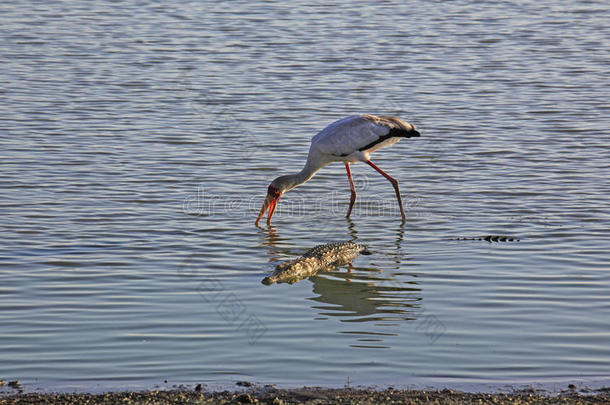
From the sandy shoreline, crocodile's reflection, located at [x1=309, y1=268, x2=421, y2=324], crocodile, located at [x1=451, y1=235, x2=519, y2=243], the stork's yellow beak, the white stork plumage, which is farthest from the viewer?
the white stork plumage

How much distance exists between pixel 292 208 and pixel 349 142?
1.08 m

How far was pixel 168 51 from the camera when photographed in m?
21.9

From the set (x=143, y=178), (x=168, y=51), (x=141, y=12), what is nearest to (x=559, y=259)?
(x=143, y=178)

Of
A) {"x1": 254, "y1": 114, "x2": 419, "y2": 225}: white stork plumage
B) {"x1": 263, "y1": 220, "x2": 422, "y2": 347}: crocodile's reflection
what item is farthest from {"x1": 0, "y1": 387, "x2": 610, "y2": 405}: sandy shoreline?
{"x1": 254, "y1": 114, "x2": 419, "y2": 225}: white stork plumage

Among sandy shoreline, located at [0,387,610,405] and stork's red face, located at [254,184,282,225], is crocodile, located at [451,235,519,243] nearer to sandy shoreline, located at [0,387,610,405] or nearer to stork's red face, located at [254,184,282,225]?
stork's red face, located at [254,184,282,225]

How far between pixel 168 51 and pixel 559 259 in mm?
13918

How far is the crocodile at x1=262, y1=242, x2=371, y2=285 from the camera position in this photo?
8836mm

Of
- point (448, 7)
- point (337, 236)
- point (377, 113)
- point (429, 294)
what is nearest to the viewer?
point (429, 294)

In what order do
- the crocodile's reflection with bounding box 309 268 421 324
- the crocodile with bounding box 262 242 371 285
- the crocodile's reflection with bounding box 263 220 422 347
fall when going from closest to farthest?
the crocodile's reflection with bounding box 263 220 422 347
the crocodile's reflection with bounding box 309 268 421 324
the crocodile with bounding box 262 242 371 285

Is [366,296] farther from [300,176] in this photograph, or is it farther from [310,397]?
[300,176]

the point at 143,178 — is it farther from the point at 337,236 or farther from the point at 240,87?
the point at 240,87

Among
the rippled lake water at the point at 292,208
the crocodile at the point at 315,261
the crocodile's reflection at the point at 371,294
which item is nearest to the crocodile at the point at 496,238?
the rippled lake water at the point at 292,208

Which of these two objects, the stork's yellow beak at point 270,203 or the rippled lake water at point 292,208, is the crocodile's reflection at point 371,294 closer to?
the rippled lake water at point 292,208

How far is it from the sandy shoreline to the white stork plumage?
18.0 feet
